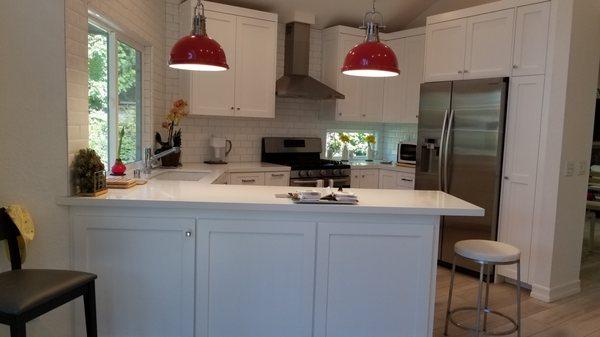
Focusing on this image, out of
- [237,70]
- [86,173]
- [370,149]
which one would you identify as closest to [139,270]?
[86,173]

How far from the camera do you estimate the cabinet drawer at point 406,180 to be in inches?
202

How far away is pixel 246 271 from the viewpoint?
2.51 meters

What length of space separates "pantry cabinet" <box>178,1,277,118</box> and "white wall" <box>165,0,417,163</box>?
0.75 feet

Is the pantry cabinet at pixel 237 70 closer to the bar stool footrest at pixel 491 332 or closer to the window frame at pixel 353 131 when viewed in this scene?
the window frame at pixel 353 131

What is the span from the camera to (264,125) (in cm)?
545

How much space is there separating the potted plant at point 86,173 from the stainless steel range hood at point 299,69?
9.35ft

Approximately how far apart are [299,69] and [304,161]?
41.9 inches

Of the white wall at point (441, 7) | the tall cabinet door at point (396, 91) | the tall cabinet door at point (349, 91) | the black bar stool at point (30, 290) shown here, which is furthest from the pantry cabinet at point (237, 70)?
the black bar stool at point (30, 290)

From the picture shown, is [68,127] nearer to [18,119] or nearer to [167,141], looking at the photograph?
[18,119]

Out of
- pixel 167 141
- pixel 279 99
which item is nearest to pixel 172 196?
pixel 167 141

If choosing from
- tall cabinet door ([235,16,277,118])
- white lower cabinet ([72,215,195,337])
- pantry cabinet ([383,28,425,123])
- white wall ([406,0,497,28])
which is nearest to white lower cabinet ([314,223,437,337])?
white lower cabinet ([72,215,195,337])

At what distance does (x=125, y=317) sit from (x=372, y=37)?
79.5 inches

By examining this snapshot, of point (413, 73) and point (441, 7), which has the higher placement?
point (441, 7)

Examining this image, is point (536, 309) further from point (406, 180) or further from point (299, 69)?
point (299, 69)
